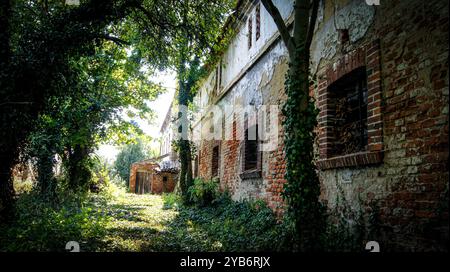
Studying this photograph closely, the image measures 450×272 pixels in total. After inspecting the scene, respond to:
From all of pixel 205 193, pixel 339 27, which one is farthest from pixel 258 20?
pixel 205 193

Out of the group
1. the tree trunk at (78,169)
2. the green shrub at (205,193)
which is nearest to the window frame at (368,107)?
the green shrub at (205,193)

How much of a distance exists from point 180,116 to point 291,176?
12182 mm

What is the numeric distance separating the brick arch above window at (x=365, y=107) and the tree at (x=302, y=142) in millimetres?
726

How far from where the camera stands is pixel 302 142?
12.9 ft

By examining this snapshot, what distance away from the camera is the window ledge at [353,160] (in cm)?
380

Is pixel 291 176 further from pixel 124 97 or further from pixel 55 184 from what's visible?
pixel 124 97

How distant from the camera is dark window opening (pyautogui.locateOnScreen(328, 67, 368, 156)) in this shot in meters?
4.48

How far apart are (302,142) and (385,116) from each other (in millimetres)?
1061

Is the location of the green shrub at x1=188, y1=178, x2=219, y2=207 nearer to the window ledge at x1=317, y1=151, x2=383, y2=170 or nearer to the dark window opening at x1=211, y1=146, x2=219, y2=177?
the dark window opening at x1=211, y1=146, x2=219, y2=177

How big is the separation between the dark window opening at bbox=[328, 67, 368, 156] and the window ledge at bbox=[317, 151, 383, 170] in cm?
26

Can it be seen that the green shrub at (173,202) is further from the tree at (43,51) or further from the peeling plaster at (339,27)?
the peeling plaster at (339,27)

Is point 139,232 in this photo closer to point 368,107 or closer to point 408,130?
point 368,107

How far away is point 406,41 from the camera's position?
139 inches

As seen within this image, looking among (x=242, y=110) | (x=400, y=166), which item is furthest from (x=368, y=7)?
(x=242, y=110)
